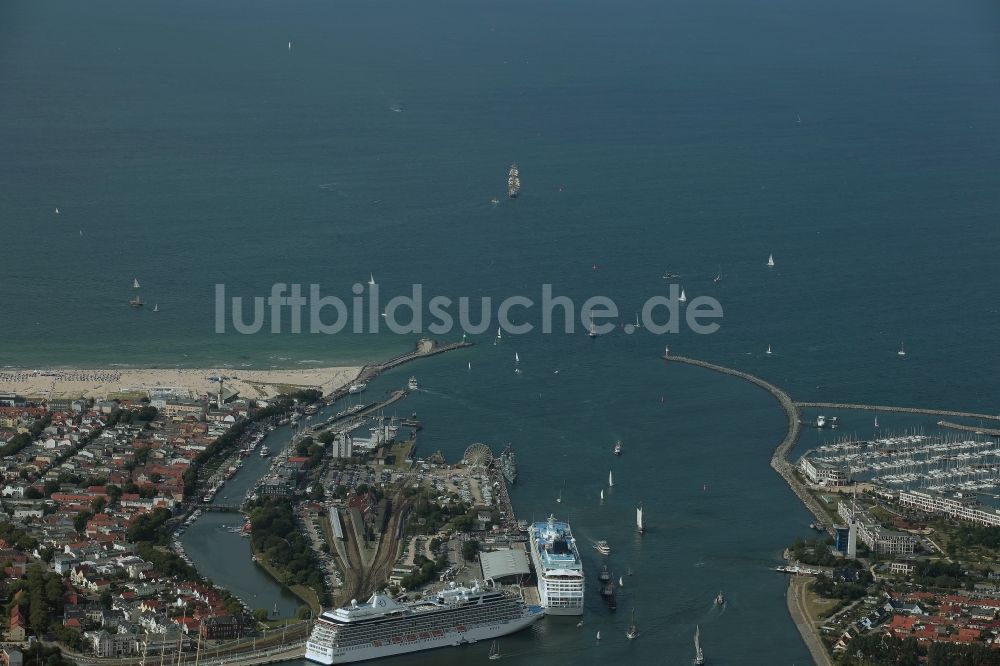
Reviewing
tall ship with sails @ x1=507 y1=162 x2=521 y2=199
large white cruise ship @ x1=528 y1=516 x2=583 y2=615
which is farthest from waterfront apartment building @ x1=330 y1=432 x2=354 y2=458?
tall ship with sails @ x1=507 y1=162 x2=521 y2=199

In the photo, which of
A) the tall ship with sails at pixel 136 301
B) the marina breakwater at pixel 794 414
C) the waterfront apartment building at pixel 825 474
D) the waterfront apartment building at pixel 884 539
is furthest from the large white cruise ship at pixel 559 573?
the tall ship with sails at pixel 136 301

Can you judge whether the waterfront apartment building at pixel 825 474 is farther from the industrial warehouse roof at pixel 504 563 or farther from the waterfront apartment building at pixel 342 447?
the waterfront apartment building at pixel 342 447

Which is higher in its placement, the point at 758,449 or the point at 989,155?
the point at 989,155

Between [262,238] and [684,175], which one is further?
[684,175]

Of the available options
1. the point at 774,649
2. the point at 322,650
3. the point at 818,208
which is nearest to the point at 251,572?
the point at 322,650

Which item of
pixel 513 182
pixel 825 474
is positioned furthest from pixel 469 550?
pixel 513 182

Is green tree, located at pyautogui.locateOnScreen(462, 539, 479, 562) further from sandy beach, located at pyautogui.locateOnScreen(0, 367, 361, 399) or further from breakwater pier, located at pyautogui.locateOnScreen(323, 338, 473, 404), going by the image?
sandy beach, located at pyautogui.locateOnScreen(0, 367, 361, 399)

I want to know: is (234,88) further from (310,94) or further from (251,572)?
(251,572)
